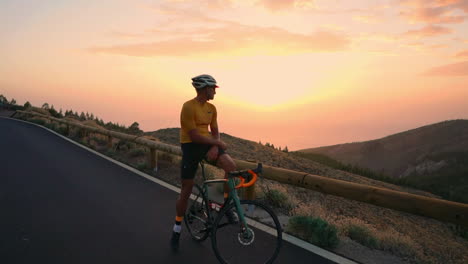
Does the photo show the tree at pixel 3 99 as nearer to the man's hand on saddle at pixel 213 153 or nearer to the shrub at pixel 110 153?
the shrub at pixel 110 153

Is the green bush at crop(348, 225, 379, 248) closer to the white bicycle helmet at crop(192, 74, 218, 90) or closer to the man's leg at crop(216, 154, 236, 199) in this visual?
the man's leg at crop(216, 154, 236, 199)

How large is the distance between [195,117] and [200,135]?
27cm

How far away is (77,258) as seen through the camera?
209 inches

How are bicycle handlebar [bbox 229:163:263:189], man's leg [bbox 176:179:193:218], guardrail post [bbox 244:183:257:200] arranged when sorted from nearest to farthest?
bicycle handlebar [bbox 229:163:263:189] < man's leg [bbox 176:179:193:218] < guardrail post [bbox 244:183:257:200]

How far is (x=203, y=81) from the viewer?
16.9 feet

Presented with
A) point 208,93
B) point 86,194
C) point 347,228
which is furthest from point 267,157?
point 208,93

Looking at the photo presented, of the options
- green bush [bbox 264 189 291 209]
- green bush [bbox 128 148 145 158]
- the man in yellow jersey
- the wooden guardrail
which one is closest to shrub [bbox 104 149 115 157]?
green bush [bbox 128 148 145 158]

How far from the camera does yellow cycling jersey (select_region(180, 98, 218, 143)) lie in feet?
17.1

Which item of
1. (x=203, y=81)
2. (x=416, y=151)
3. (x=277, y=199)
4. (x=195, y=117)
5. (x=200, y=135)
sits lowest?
(x=416, y=151)

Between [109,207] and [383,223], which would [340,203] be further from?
[109,207]

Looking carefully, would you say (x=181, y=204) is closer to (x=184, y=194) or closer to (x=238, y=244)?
(x=184, y=194)

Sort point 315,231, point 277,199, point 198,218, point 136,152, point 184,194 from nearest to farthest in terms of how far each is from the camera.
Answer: point 184,194, point 198,218, point 315,231, point 277,199, point 136,152

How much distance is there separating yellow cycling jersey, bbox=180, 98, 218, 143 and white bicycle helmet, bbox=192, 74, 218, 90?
0.70ft

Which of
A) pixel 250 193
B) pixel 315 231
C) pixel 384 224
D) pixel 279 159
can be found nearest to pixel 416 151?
pixel 279 159
